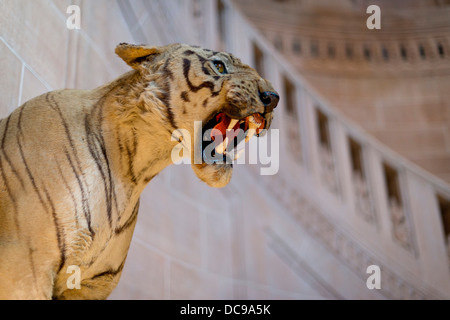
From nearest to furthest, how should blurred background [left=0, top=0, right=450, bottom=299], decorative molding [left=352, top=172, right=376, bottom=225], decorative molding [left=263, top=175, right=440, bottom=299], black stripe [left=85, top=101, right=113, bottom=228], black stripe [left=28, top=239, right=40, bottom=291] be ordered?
black stripe [left=28, top=239, right=40, bottom=291] → black stripe [left=85, top=101, right=113, bottom=228] → blurred background [left=0, top=0, right=450, bottom=299] → decorative molding [left=263, top=175, right=440, bottom=299] → decorative molding [left=352, top=172, right=376, bottom=225]

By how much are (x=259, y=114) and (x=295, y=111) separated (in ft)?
9.68

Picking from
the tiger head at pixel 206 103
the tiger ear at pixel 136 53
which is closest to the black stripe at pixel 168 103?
the tiger head at pixel 206 103

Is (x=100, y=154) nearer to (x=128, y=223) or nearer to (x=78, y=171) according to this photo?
(x=78, y=171)

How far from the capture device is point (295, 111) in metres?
4.48

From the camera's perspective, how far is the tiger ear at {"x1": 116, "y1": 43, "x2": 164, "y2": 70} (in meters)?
1.58

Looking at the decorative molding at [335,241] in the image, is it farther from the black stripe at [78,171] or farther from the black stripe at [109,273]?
the black stripe at [78,171]

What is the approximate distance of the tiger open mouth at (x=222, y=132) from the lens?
61.3 inches

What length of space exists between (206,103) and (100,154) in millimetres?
294

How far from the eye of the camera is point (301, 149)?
437cm

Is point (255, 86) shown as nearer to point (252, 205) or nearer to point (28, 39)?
point (28, 39)

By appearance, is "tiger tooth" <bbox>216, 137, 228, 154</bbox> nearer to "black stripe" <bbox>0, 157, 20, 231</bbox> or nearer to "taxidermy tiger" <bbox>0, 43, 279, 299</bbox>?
"taxidermy tiger" <bbox>0, 43, 279, 299</bbox>

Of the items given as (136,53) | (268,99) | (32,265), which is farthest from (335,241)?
(32,265)

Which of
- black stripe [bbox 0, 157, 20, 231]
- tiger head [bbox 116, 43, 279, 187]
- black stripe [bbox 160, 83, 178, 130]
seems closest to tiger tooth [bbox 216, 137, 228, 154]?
tiger head [bbox 116, 43, 279, 187]

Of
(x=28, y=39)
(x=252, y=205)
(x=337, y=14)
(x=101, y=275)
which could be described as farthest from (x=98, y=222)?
(x=337, y=14)
